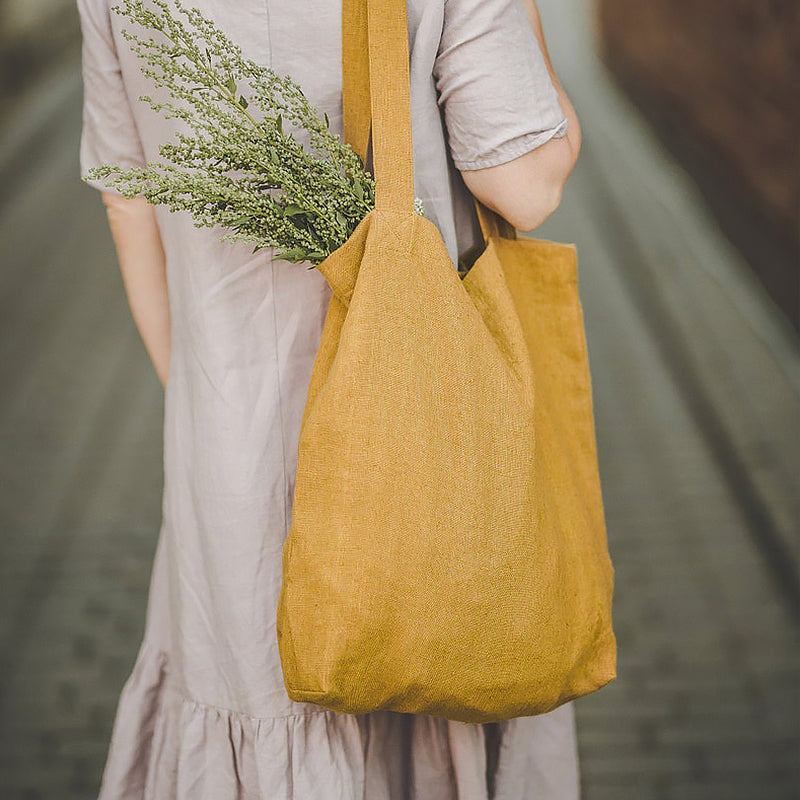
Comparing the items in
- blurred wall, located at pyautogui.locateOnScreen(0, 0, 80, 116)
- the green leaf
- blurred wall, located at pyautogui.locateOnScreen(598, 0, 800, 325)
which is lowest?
blurred wall, located at pyautogui.locateOnScreen(598, 0, 800, 325)

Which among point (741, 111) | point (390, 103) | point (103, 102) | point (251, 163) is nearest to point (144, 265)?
point (103, 102)

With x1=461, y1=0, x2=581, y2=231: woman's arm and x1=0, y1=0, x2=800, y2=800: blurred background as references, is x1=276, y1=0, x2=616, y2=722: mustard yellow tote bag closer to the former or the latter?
x1=461, y1=0, x2=581, y2=231: woman's arm

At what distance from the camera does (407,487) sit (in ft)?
3.15

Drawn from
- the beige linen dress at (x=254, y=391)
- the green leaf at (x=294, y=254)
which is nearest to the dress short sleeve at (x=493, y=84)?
the beige linen dress at (x=254, y=391)

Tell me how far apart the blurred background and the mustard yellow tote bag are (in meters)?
1.43

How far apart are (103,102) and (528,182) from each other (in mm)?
510

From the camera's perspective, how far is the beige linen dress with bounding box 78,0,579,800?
1043mm

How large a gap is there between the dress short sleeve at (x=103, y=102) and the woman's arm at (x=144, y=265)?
0.06 metres

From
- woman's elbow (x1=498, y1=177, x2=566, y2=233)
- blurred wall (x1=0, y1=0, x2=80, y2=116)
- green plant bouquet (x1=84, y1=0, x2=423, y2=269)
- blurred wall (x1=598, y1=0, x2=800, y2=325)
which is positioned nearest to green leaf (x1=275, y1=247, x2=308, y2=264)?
green plant bouquet (x1=84, y1=0, x2=423, y2=269)

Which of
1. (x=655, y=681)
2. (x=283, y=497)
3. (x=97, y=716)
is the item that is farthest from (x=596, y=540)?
(x=97, y=716)

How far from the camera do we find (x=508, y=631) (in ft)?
3.32

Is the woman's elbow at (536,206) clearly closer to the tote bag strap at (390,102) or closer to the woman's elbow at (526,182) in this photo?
the woman's elbow at (526,182)

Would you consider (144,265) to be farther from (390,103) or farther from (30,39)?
(30,39)

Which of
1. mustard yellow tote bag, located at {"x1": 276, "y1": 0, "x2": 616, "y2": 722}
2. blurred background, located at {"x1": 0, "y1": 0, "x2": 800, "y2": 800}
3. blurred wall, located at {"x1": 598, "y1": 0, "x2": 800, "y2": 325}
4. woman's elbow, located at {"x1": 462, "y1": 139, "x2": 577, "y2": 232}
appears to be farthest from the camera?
blurred wall, located at {"x1": 598, "y1": 0, "x2": 800, "y2": 325}
